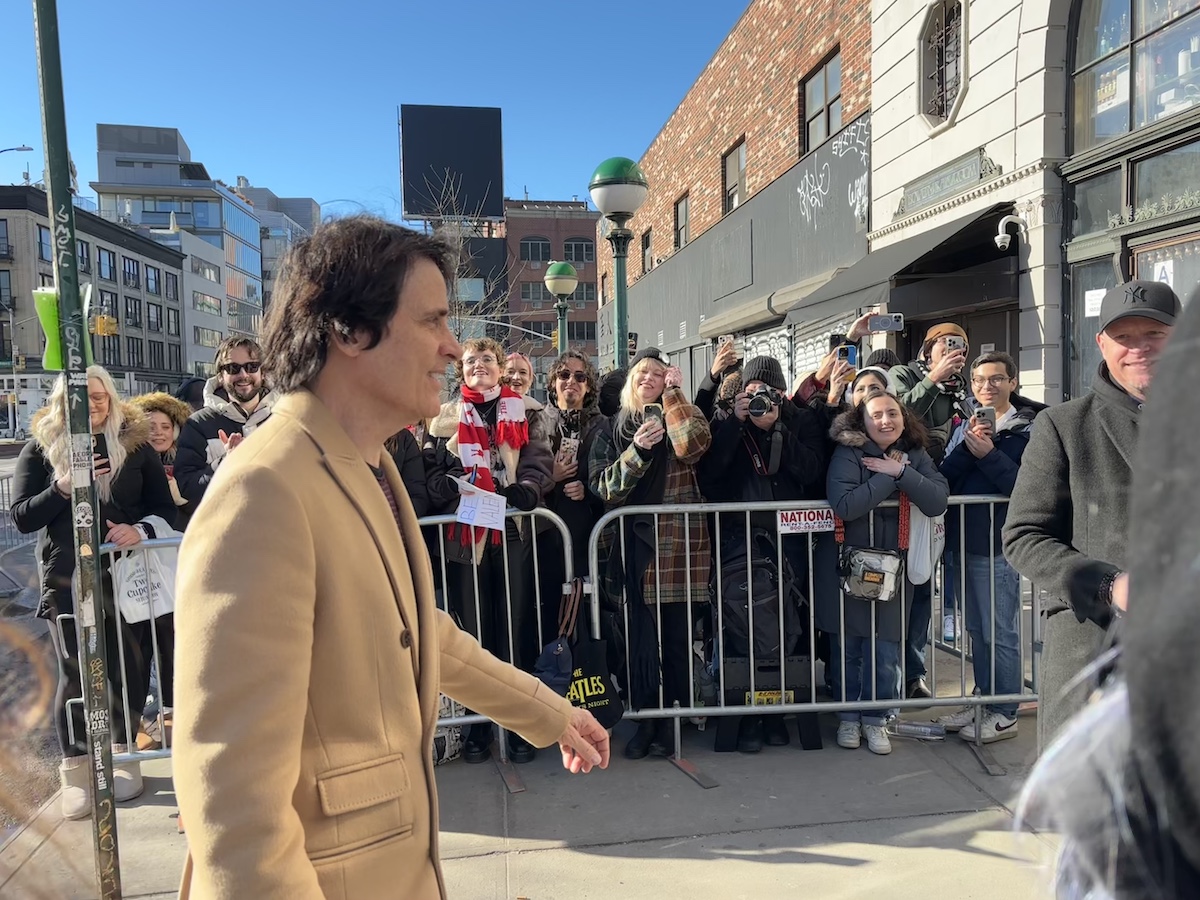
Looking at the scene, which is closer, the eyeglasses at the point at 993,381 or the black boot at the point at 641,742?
the black boot at the point at 641,742

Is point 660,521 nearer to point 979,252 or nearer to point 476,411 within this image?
point 476,411

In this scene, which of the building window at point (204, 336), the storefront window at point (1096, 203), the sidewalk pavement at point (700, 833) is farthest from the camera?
the building window at point (204, 336)

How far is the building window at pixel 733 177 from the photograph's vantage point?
17766 mm

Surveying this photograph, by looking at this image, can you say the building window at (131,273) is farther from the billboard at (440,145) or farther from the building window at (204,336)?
the billboard at (440,145)

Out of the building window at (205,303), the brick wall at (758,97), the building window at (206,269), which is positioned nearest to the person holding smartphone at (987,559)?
the brick wall at (758,97)

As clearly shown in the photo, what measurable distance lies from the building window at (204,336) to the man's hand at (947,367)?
9578 centimetres

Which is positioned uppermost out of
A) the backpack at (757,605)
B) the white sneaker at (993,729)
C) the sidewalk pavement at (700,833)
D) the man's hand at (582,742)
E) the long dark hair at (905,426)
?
the long dark hair at (905,426)

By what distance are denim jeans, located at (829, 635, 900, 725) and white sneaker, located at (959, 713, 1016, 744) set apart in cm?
39

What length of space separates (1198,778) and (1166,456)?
0.22 metres

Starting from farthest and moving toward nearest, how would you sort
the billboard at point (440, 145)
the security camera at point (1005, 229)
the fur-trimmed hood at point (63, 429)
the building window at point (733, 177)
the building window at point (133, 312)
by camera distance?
the building window at point (133, 312) → the billboard at point (440, 145) → the building window at point (733, 177) → the security camera at point (1005, 229) → the fur-trimmed hood at point (63, 429)

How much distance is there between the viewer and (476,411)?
4.55 metres

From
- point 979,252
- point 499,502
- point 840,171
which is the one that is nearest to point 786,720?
point 499,502

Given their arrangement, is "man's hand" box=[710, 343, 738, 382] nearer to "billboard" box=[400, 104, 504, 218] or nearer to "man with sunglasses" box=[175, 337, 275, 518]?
"man with sunglasses" box=[175, 337, 275, 518]

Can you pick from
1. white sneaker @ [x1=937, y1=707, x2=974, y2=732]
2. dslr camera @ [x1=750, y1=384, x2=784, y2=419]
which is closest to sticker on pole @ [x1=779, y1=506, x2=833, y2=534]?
dslr camera @ [x1=750, y1=384, x2=784, y2=419]
